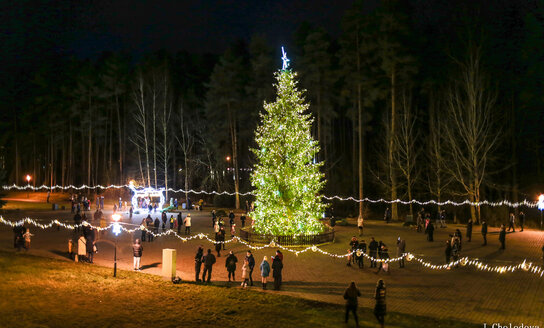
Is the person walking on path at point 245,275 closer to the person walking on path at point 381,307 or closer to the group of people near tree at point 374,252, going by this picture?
the group of people near tree at point 374,252

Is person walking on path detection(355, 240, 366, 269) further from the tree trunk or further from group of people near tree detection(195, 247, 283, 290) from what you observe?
the tree trunk

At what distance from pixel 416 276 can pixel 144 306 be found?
36.0ft

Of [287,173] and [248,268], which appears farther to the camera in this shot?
[287,173]

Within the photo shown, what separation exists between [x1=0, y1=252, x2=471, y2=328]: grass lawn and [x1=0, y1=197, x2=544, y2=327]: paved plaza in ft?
4.12

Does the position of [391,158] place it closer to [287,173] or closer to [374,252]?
[287,173]

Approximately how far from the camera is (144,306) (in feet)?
42.7

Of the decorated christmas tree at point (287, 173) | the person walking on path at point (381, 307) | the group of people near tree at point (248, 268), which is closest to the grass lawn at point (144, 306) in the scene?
the person walking on path at point (381, 307)

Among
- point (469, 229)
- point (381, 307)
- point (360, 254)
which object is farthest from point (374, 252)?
point (469, 229)

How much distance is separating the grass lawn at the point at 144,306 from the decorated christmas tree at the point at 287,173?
9.67 meters

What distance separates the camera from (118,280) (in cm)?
1608

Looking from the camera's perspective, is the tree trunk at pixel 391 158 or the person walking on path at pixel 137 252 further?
the tree trunk at pixel 391 158

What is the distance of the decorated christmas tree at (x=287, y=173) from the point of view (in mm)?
24734

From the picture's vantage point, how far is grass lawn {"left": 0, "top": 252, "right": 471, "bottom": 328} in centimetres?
1159

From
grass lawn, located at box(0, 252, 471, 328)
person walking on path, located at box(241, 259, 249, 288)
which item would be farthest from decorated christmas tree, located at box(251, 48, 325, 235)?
grass lawn, located at box(0, 252, 471, 328)
